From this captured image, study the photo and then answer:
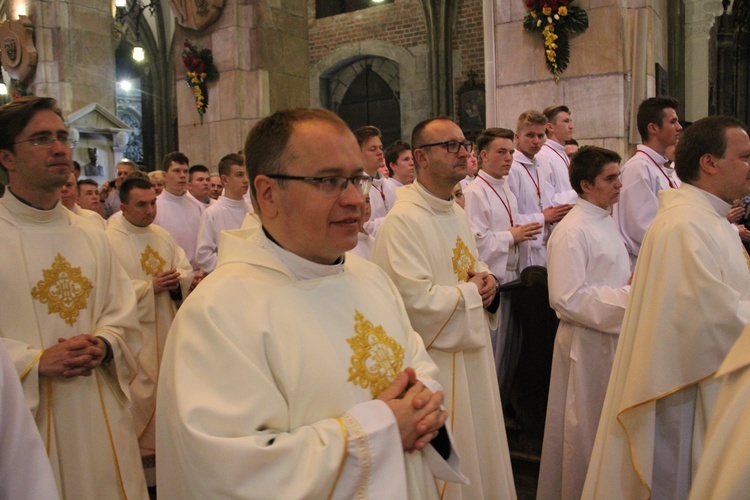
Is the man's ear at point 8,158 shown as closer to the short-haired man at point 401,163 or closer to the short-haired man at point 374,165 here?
the short-haired man at point 374,165

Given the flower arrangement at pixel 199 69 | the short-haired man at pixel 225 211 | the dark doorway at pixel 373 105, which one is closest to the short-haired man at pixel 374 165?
the short-haired man at pixel 225 211

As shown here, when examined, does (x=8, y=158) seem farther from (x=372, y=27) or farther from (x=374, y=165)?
(x=372, y=27)

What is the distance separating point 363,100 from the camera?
16.4 m

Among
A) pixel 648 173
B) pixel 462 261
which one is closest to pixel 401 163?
pixel 648 173

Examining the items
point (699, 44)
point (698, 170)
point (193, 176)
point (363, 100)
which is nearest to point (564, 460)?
point (698, 170)

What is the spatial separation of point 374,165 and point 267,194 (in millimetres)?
3706

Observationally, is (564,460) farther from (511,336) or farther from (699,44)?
(699,44)

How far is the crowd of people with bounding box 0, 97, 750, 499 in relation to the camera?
170 cm

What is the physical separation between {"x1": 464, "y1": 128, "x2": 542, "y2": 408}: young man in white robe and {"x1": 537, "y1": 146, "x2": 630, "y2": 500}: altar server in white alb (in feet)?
3.30

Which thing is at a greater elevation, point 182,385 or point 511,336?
point 182,385

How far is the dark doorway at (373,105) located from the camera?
1609 centimetres

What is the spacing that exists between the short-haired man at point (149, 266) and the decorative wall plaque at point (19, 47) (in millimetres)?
7953

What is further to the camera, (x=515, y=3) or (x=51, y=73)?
(x=51, y=73)

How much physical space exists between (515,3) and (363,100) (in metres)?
9.09
